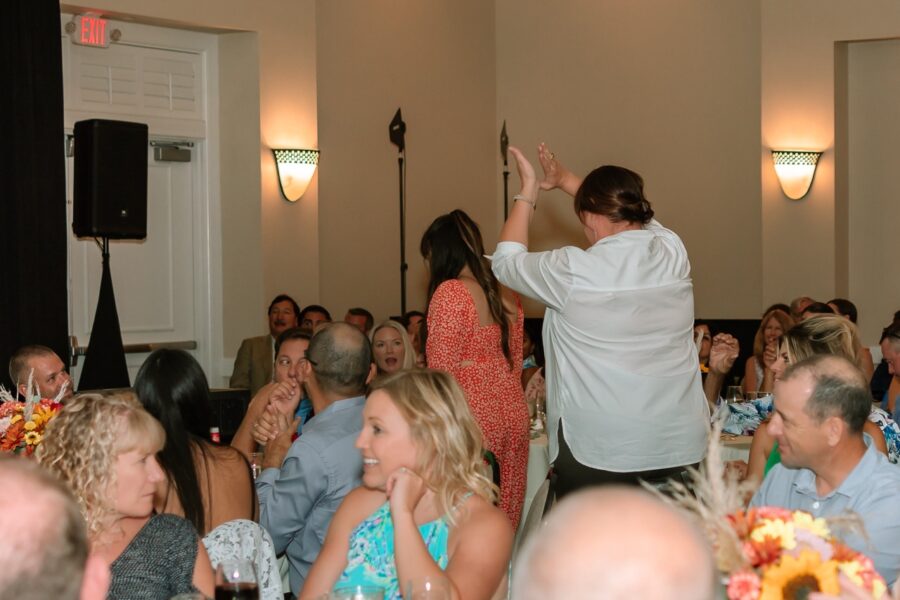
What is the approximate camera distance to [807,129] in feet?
30.3

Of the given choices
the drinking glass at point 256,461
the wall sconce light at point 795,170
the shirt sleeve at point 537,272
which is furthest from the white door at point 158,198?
the shirt sleeve at point 537,272

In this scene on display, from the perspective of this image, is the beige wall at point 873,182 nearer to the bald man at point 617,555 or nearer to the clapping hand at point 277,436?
the clapping hand at point 277,436

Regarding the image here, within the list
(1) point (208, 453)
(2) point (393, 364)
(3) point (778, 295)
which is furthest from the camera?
(3) point (778, 295)

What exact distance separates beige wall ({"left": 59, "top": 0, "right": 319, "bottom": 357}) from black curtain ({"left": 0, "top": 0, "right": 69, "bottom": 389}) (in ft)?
4.63

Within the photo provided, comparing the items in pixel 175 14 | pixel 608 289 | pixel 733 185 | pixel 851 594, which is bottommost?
pixel 851 594

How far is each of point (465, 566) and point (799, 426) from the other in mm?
860

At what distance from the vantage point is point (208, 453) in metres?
3.38

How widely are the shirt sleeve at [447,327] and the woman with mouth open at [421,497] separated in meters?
1.44

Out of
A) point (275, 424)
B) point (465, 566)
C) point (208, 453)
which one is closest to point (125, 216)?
point (275, 424)

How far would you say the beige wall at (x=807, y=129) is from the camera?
914 cm

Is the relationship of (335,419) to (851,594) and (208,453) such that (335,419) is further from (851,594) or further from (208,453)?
(851,594)

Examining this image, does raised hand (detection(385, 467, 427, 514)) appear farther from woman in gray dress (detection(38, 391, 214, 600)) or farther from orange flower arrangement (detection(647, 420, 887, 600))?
orange flower arrangement (detection(647, 420, 887, 600))

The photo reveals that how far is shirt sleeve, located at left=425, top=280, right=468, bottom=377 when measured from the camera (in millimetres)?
4301

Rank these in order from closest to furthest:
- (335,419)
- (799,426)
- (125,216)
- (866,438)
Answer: (799,426) → (866,438) → (335,419) → (125,216)
